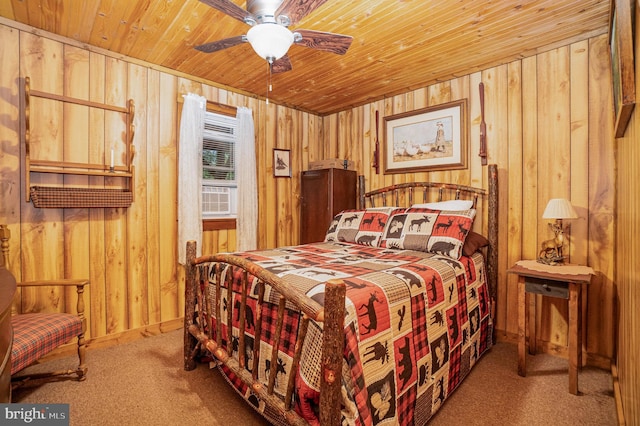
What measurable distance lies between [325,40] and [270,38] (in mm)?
421

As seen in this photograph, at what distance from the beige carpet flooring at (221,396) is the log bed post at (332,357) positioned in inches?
30.7

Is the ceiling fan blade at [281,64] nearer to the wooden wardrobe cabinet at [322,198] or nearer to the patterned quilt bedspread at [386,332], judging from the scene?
the patterned quilt bedspread at [386,332]

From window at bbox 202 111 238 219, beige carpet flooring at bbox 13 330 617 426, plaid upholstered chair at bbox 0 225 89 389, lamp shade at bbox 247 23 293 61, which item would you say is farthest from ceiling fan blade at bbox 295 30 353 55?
beige carpet flooring at bbox 13 330 617 426

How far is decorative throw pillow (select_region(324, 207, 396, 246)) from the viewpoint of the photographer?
2.94m

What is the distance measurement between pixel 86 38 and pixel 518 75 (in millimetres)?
3501

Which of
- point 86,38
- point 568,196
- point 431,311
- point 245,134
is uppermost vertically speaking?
point 86,38

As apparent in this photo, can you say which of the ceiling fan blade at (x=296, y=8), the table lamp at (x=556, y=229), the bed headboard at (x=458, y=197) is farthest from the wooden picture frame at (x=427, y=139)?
the ceiling fan blade at (x=296, y=8)

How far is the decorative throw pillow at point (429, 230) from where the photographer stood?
2.44 m

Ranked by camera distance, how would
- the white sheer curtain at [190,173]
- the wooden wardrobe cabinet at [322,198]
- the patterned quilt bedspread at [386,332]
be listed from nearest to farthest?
the patterned quilt bedspread at [386,332], the white sheer curtain at [190,173], the wooden wardrobe cabinet at [322,198]

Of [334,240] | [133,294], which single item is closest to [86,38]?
[133,294]

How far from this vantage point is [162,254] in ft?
9.84

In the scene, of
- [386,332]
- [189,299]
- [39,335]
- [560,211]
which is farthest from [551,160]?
[39,335]

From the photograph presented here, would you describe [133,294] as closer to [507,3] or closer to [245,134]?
[245,134]

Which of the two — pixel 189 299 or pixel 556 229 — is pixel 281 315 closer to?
pixel 189 299
